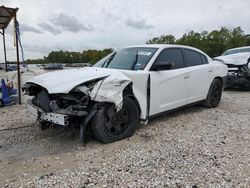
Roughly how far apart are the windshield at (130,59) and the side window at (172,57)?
166mm

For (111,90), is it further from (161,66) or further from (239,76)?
(239,76)

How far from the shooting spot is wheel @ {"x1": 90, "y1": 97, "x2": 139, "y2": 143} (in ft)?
11.5

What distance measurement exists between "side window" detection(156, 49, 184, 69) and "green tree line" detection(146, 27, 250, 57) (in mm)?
36487

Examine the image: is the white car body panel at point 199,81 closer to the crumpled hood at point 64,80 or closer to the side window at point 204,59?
the side window at point 204,59

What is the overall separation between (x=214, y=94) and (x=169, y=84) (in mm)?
2089

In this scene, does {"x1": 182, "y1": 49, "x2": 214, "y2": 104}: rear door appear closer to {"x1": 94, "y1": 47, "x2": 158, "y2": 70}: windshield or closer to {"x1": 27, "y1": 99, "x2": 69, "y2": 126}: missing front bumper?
{"x1": 94, "y1": 47, "x2": 158, "y2": 70}: windshield

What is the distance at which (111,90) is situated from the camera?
3.49m

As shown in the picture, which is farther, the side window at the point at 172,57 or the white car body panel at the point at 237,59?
the white car body panel at the point at 237,59

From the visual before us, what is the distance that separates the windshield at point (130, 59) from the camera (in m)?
4.32

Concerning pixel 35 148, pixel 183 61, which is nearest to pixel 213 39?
pixel 183 61

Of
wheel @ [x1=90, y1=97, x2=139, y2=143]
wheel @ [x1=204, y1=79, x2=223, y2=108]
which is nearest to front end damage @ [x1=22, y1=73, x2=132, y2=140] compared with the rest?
wheel @ [x1=90, y1=97, x2=139, y2=143]

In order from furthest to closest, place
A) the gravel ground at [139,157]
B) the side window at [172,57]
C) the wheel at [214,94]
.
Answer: the wheel at [214,94] → the side window at [172,57] → the gravel ground at [139,157]

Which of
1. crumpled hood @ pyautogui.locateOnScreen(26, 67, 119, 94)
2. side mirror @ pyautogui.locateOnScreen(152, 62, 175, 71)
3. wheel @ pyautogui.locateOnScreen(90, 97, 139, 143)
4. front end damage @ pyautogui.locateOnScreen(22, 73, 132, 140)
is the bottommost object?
wheel @ pyautogui.locateOnScreen(90, 97, 139, 143)

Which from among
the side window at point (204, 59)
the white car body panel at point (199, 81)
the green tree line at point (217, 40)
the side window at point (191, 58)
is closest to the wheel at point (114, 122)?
the white car body panel at point (199, 81)
